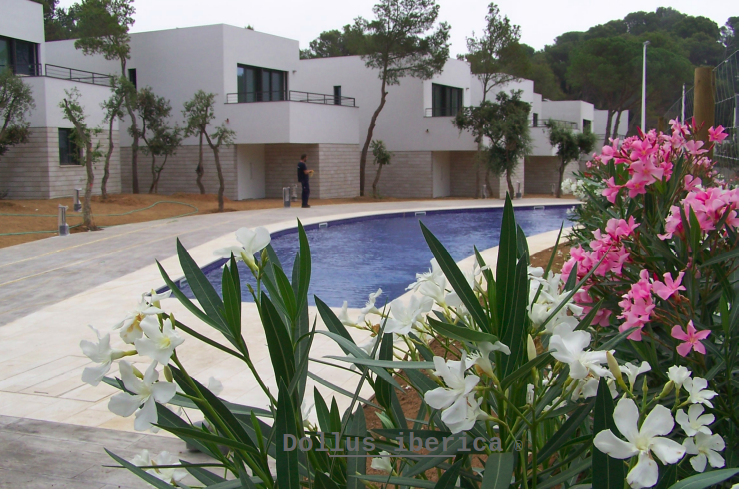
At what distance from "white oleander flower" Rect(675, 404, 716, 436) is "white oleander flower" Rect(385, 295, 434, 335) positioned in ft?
1.42

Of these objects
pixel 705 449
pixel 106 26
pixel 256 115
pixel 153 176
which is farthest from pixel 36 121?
pixel 705 449

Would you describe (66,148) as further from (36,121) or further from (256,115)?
(256,115)

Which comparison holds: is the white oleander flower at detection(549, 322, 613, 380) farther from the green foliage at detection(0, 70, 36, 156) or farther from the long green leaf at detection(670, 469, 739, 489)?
the green foliage at detection(0, 70, 36, 156)

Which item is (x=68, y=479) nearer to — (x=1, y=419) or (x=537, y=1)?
(x=1, y=419)

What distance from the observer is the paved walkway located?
141 inches

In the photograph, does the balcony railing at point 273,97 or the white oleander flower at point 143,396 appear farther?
the balcony railing at point 273,97

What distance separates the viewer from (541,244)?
10.1 meters

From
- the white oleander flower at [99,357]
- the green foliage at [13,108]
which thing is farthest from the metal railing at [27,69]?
the white oleander flower at [99,357]

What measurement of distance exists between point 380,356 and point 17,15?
18945 millimetres

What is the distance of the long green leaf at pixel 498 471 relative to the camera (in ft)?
2.87

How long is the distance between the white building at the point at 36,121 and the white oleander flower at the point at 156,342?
56.0 ft

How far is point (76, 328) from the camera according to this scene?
5.68 metres

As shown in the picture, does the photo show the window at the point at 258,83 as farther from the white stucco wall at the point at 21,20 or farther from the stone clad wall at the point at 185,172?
the white stucco wall at the point at 21,20

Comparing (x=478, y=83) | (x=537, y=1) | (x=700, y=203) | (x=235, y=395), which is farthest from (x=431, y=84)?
(x=700, y=203)
